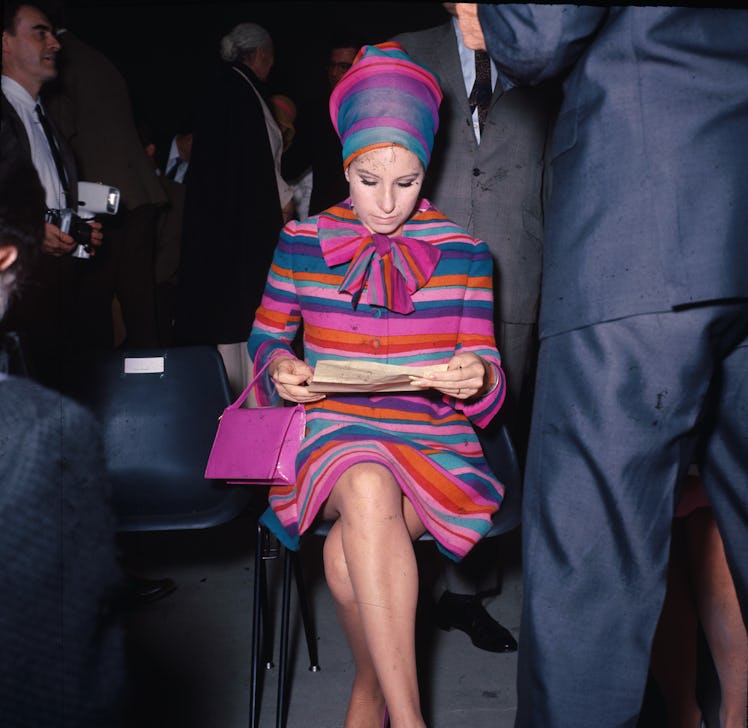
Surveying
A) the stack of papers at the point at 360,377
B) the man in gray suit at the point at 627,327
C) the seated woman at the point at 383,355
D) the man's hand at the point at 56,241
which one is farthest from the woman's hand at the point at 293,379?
the man's hand at the point at 56,241

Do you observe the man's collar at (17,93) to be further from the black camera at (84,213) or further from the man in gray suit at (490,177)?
the man in gray suit at (490,177)

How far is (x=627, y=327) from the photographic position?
115 centimetres

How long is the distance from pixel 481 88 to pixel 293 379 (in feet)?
3.71

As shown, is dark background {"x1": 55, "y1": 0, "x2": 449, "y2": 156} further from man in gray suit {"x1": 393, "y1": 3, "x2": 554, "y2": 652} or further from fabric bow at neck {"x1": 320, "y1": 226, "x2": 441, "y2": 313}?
fabric bow at neck {"x1": 320, "y1": 226, "x2": 441, "y2": 313}

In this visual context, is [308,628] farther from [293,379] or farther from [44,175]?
[44,175]

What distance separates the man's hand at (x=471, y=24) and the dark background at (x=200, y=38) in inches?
71.2

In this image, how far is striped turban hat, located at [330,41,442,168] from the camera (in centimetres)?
168

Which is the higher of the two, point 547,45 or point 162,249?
point 547,45

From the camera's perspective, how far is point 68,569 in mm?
818

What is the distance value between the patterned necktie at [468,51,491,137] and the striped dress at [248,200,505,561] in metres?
0.51

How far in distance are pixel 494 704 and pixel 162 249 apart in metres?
3.44

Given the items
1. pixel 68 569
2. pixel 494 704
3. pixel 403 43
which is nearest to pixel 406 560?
pixel 494 704

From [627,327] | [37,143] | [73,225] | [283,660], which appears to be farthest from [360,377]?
[37,143]

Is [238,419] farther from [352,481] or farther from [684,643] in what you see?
[684,643]
